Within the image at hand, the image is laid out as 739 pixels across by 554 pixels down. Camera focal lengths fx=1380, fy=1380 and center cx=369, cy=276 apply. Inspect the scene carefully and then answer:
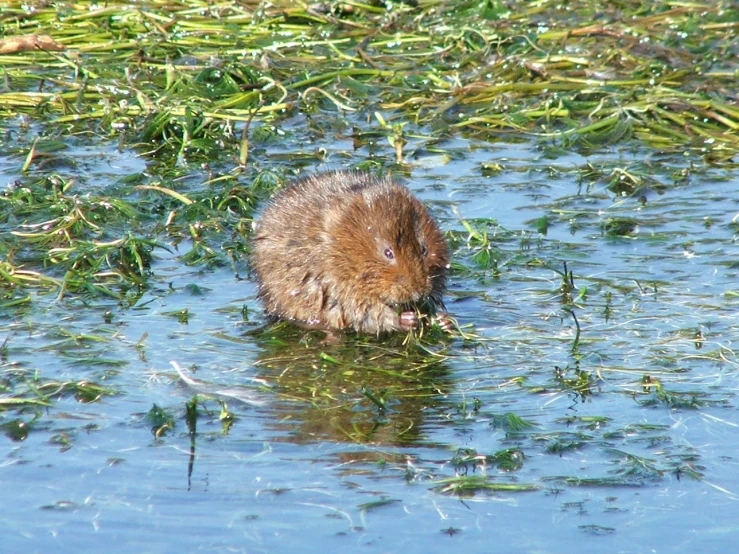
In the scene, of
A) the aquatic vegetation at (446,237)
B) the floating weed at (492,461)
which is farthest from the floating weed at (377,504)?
the floating weed at (492,461)

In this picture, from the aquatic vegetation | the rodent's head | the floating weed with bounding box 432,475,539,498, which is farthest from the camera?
the rodent's head

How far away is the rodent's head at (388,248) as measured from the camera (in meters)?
6.95

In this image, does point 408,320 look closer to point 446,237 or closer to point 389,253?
point 389,253

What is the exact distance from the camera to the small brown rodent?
6.99 m

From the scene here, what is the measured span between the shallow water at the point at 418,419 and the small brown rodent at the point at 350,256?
22 cm

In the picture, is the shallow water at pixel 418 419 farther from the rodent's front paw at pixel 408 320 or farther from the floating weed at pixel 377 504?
the rodent's front paw at pixel 408 320

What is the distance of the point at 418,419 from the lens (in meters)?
6.05

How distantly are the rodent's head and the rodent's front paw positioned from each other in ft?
0.31

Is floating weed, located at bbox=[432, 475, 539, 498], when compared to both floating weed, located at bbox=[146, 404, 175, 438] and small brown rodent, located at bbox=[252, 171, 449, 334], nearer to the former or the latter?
floating weed, located at bbox=[146, 404, 175, 438]

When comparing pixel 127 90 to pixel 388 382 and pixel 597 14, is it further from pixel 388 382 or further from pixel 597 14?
pixel 388 382

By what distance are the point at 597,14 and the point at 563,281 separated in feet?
16.4

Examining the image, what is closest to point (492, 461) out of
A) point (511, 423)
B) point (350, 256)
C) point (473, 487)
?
point (473, 487)

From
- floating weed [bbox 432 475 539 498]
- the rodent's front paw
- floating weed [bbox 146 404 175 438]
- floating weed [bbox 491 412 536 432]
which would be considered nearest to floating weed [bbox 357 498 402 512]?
floating weed [bbox 432 475 539 498]

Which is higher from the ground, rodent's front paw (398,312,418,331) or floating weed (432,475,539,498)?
floating weed (432,475,539,498)
